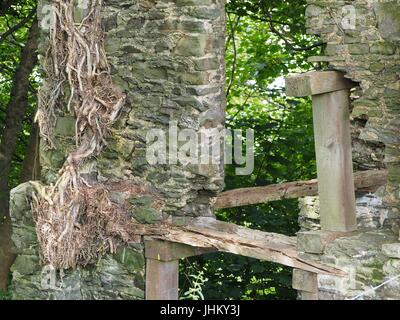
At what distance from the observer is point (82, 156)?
6879 millimetres

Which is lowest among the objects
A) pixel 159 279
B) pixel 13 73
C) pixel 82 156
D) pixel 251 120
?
pixel 159 279

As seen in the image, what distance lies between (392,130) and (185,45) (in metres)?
1.65

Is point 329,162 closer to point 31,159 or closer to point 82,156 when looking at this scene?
point 82,156

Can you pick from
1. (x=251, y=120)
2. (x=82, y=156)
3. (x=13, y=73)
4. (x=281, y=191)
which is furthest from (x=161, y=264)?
(x=13, y=73)

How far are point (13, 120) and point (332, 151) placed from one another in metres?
4.41

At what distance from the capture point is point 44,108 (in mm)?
7152

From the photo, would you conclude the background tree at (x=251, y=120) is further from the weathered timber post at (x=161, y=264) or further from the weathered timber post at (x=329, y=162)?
the weathered timber post at (x=329, y=162)

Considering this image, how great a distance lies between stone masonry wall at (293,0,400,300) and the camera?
5492mm

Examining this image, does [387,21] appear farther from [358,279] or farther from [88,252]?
[88,252]

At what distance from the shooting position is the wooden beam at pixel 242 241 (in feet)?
19.2

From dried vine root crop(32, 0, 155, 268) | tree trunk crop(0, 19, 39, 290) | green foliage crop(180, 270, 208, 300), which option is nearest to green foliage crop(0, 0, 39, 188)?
tree trunk crop(0, 19, 39, 290)

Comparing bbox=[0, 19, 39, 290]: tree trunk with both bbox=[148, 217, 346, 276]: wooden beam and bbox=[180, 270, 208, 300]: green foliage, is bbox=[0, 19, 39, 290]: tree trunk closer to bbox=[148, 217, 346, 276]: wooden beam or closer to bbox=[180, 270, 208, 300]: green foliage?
bbox=[180, 270, 208, 300]: green foliage

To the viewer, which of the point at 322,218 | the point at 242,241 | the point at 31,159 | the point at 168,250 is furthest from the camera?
the point at 31,159

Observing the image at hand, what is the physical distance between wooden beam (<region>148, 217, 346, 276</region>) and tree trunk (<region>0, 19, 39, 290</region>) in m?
2.83
